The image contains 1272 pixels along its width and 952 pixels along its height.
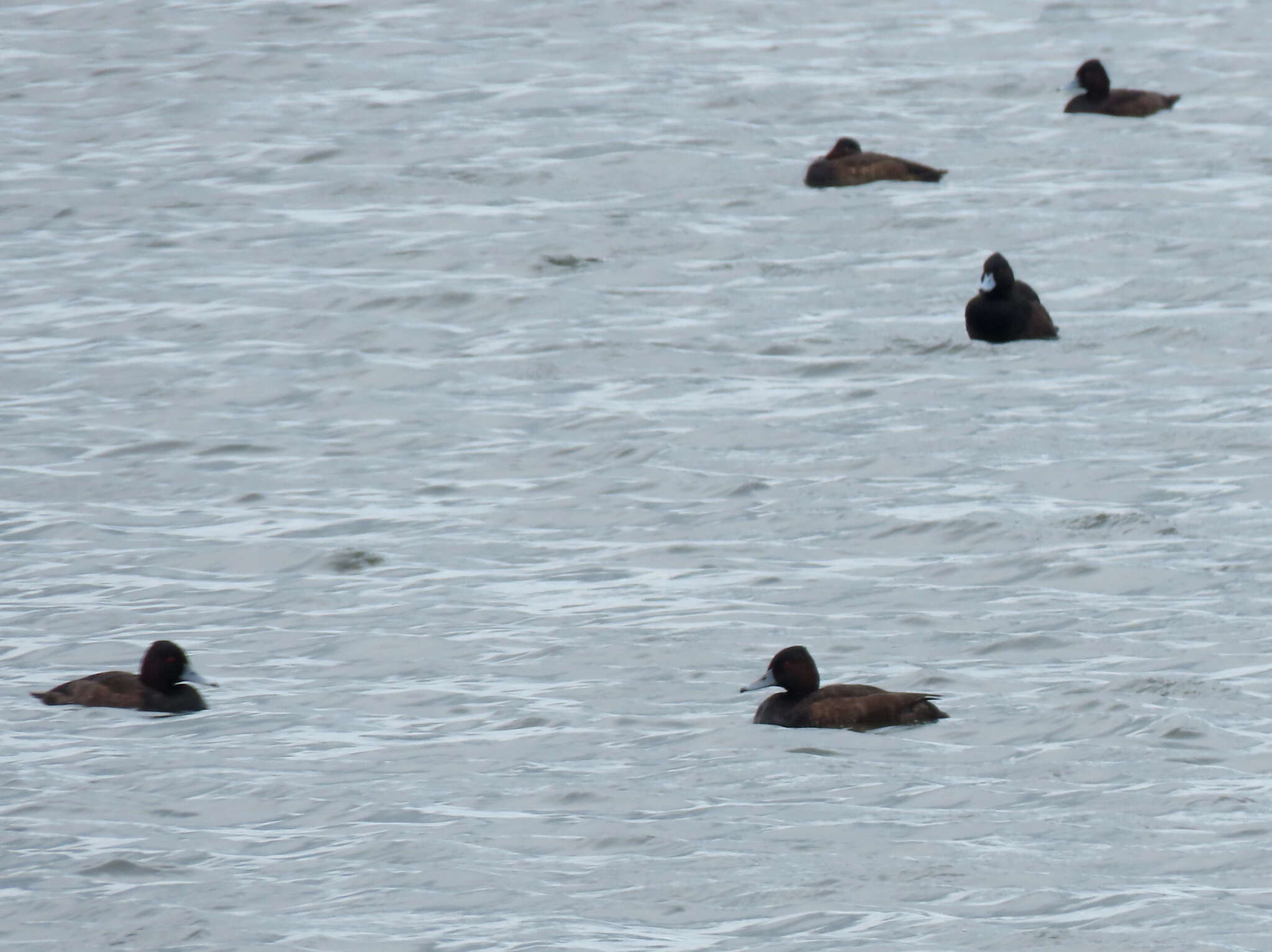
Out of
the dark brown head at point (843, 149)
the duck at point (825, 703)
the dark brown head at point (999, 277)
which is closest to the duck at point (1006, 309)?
the dark brown head at point (999, 277)

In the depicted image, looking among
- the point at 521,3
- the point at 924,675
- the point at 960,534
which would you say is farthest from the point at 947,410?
the point at 521,3

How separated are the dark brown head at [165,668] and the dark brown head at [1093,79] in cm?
1602

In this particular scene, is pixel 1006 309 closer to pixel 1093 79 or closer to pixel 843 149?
pixel 843 149

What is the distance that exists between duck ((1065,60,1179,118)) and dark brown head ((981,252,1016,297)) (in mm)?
7884

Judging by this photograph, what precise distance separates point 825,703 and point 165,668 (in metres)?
3.16

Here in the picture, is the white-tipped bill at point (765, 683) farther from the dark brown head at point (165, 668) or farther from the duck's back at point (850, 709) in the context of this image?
the dark brown head at point (165, 668)

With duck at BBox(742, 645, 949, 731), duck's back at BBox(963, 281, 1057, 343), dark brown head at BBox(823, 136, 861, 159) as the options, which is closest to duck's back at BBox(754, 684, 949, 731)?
duck at BBox(742, 645, 949, 731)

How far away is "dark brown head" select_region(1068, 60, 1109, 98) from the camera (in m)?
26.3

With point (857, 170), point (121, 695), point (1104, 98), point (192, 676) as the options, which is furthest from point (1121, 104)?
point (121, 695)

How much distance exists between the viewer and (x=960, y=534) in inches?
580

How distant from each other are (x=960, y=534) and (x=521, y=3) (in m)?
18.9

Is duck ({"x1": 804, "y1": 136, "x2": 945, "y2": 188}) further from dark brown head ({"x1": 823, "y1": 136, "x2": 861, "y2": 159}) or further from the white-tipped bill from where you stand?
the white-tipped bill

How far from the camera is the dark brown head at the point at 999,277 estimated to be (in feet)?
62.1

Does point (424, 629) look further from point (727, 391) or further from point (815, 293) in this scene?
point (815, 293)
